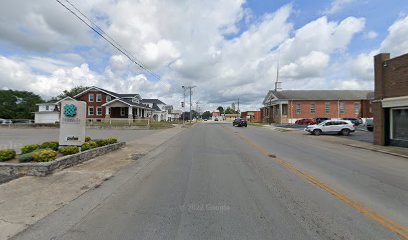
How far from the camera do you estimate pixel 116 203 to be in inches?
230

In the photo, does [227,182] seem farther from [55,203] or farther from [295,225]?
[55,203]

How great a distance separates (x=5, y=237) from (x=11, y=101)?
312 feet

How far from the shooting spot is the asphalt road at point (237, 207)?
436 cm

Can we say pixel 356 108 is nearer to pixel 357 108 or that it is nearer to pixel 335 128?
pixel 357 108

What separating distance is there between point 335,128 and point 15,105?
87.4 metres

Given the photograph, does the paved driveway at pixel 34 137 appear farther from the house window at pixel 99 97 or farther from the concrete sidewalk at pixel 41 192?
the house window at pixel 99 97

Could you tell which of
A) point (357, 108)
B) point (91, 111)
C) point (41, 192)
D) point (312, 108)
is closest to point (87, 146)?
point (41, 192)

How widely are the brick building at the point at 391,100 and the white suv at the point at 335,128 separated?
10.1m

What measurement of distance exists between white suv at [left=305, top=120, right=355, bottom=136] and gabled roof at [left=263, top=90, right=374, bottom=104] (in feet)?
106

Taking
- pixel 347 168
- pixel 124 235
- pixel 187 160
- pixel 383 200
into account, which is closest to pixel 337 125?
pixel 347 168

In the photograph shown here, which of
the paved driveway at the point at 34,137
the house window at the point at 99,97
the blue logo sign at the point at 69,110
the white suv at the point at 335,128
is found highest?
the house window at the point at 99,97

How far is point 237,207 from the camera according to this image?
18.2 feet

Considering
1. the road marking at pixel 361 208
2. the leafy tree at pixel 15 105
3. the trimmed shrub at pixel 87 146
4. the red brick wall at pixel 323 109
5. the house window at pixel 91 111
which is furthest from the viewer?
the leafy tree at pixel 15 105

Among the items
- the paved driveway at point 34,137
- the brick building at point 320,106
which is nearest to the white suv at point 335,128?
the paved driveway at point 34,137
